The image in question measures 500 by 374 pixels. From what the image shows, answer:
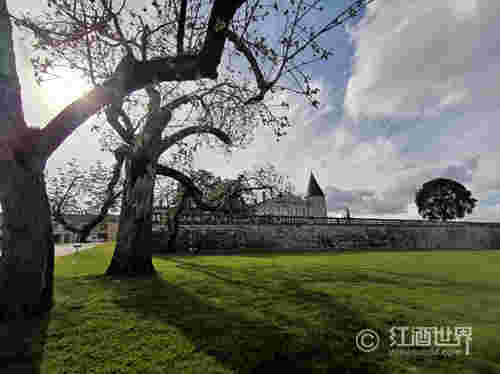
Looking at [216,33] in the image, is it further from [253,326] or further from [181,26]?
[253,326]

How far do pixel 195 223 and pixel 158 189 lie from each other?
19.7 ft

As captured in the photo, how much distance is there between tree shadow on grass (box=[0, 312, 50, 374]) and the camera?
2.06m

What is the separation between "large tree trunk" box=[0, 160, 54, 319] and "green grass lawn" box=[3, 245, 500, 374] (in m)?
0.41

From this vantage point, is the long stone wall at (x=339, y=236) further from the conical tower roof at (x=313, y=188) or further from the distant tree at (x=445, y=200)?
the conical tower roof at (x=313, y=188)

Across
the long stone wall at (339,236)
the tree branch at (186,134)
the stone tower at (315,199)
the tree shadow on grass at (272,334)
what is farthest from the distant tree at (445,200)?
the tree shadow on grass at (272,334)

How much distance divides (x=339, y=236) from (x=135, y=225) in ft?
77.8

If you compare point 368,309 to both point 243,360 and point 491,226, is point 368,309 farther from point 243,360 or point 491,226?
point 491,226

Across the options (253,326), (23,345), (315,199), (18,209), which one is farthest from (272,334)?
(315,199)

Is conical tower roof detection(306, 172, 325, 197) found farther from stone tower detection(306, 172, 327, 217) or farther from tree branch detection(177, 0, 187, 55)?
tree branch detection(177, 0, 187, 55)

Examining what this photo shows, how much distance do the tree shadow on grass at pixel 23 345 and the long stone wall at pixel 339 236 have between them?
54.5ft

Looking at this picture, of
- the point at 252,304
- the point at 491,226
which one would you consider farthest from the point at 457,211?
the point at 252,304

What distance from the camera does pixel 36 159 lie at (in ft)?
11.0

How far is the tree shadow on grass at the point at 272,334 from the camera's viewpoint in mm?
2066

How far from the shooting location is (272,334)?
260 cm
